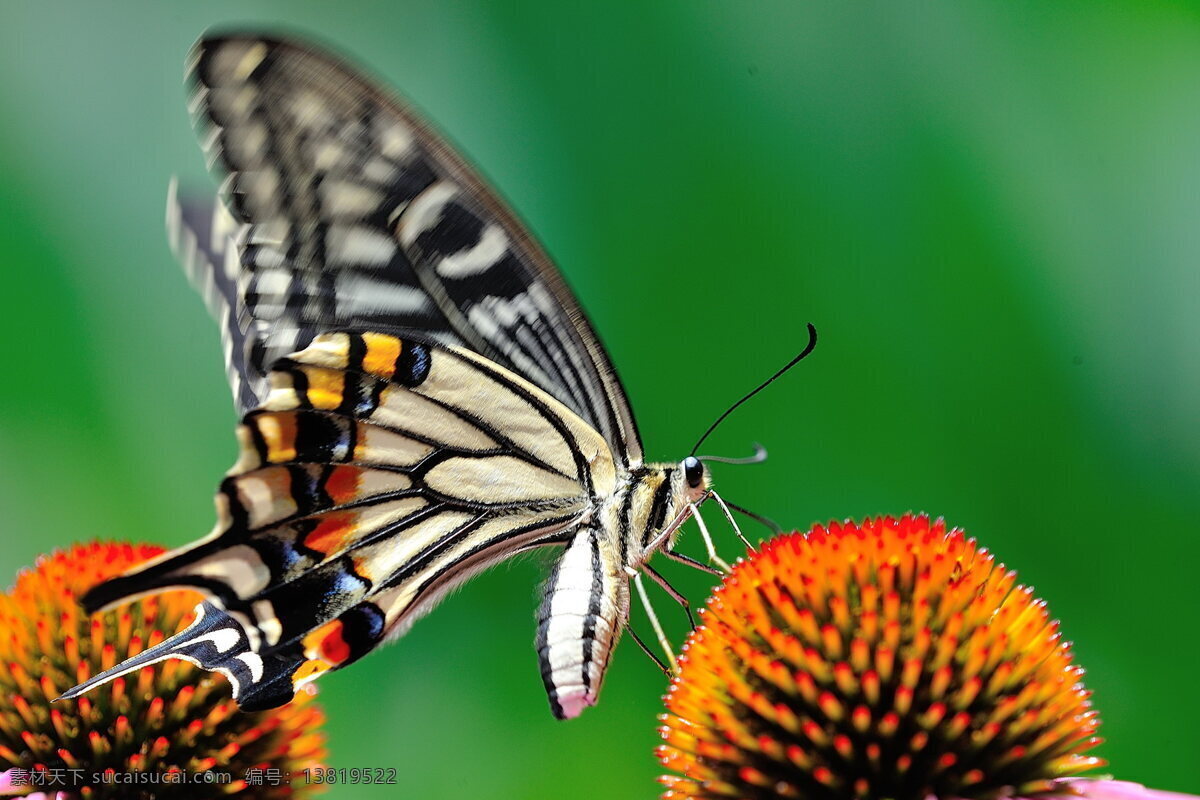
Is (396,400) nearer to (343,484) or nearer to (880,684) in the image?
(343,484)

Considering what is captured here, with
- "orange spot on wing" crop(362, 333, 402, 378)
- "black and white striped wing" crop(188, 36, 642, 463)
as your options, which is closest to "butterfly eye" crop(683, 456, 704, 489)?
"black and white striped wing" crop(188, 36, 642, 463)

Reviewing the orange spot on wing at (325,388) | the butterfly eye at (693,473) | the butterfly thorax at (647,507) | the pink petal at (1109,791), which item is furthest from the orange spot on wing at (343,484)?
the pink petal at (1109,791)

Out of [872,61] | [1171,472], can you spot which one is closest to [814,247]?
[872,61]

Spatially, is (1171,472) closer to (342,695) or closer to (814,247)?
(814,247)

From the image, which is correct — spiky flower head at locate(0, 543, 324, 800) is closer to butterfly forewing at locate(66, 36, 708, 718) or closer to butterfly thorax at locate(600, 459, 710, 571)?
butterfly forewing at locate(66, 36, 708, 718)

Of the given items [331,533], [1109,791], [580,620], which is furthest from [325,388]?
[1109,791]

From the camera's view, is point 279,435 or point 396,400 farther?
point 396,400

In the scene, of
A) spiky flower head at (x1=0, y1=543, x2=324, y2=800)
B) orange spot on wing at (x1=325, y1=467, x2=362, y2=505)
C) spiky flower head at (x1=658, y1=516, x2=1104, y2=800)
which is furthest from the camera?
orange spot on wing at (x1=325, y1=467, x2=362, y2=505)
